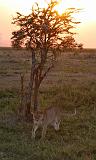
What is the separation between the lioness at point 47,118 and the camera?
14188 millimetres

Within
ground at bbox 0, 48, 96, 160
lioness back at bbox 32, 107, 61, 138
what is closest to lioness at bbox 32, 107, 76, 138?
lioness back at bbox 32, 107, 61, 138

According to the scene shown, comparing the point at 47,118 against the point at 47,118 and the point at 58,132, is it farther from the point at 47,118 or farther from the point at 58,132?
the point at 58,132

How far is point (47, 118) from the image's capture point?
1441cm

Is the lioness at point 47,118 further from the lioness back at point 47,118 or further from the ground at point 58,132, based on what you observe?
the ground at point 58,132

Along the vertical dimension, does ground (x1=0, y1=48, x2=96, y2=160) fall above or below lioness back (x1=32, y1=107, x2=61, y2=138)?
below

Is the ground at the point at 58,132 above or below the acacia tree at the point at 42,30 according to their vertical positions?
below

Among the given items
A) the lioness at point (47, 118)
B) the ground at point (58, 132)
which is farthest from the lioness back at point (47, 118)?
the ground at point (58, 132)

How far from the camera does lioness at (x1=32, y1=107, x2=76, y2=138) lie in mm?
14188

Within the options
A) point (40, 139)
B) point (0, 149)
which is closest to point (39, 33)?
point (40, 139)

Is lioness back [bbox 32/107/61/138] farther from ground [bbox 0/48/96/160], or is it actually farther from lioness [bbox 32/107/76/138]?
ground [bbox 0/48/96/160]

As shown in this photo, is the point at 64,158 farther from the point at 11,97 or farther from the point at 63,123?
the point at 11,97

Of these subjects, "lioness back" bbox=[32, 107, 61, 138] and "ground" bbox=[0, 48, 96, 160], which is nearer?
"ground" bbox=[0, 48, 96, 160]

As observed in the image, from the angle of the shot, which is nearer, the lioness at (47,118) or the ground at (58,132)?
the ground at (58,132)

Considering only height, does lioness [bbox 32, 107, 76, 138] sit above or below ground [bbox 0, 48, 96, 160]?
above
